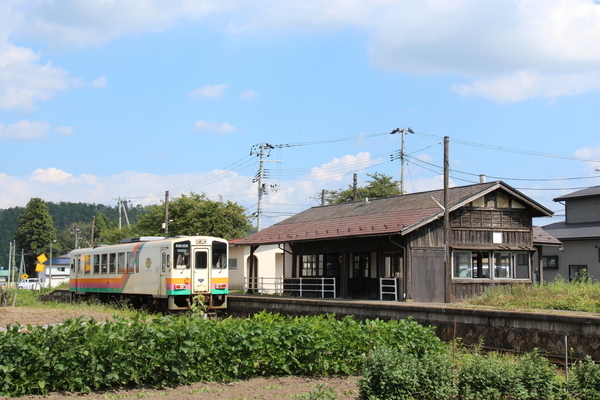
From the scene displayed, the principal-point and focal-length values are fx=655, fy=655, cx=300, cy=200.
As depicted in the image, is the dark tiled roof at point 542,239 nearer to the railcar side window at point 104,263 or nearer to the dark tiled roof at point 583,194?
the dark tiled roof at point 583,194

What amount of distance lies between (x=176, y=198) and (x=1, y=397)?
40.2 m

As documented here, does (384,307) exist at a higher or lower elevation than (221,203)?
lower

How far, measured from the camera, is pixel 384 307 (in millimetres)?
18203

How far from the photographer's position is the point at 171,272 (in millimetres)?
21797

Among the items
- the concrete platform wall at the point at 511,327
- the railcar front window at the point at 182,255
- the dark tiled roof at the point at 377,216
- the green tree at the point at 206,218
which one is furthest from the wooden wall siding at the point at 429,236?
the green tree at the point at 206,218

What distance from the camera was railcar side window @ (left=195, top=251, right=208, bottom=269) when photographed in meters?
22.4

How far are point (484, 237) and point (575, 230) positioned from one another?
1412 centimetres

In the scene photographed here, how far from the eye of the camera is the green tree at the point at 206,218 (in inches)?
1818

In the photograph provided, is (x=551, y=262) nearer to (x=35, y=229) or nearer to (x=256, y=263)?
(x=256, y=263)

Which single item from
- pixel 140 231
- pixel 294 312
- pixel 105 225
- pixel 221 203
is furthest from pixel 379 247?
pixel 105 225

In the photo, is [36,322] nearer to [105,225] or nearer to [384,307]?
[384,307]

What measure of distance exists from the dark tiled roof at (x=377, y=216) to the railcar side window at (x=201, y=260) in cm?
522

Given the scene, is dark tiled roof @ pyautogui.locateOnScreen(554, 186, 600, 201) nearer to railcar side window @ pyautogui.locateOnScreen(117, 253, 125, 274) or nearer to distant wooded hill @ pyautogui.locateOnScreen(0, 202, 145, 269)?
railcar side window @ pyautogui.locateOnScreen(117, 253, 125, 274)

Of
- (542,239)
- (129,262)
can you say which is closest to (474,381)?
(129,262)
